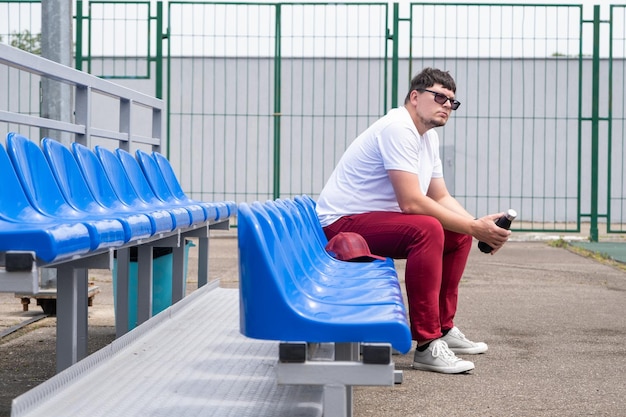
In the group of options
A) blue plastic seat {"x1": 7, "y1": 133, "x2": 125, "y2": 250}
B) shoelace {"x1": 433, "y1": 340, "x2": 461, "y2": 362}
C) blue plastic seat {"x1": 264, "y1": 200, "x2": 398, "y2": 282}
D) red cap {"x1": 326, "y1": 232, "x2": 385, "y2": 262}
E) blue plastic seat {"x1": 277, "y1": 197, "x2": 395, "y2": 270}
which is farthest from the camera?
shoelace {"x1": 433, "y1": 340, "x2": 461, "y2": 362}

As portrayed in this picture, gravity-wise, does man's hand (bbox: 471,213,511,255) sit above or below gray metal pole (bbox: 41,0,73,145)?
below

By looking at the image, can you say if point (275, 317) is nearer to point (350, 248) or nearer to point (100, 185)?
point (350, 248)

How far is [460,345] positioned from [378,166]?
0.99 meters

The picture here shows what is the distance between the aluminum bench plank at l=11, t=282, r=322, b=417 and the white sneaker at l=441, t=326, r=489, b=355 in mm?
1186

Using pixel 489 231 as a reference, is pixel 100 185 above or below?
above

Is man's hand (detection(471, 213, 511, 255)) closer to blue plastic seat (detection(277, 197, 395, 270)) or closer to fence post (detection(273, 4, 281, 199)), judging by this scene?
blue plastic seat (detection(277, 197, 395, 270))

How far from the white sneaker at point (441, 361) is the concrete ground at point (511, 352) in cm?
5

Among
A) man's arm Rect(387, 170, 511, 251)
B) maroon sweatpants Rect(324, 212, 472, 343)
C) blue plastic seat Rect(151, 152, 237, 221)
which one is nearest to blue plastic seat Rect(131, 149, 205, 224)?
blue plastic seat Rect(151, 152, 237, 221)

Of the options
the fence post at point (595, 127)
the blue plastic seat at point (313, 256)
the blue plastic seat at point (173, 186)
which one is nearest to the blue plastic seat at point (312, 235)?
the blue plastic seat at point (313, 256)

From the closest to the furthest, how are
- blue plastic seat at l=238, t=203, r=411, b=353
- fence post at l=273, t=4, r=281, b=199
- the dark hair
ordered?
blue plastic seat at l=238, t=203, r=411, b=353
the dark hair
fence post at l=273, t=4, r=281, b=199

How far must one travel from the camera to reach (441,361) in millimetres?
4508

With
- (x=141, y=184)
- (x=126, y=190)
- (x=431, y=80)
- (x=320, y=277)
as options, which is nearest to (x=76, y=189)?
(x=126, y=190)

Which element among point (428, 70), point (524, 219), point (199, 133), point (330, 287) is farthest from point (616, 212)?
point (330, 287)

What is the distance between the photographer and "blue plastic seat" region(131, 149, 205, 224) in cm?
547
